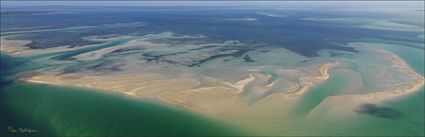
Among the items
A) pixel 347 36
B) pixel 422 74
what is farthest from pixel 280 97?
pixel 347 36

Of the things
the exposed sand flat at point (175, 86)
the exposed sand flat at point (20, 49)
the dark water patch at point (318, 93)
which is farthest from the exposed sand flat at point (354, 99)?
the exposed sand flat at point (20, 49)

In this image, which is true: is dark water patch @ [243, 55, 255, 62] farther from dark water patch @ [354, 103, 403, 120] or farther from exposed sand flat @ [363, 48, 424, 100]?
dark water patch @ [354, 103, 403, 120]

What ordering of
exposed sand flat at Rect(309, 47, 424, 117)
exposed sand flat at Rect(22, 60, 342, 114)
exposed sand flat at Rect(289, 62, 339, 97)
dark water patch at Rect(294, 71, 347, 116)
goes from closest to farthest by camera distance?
exposed sand flat at Rect(309, 47, 424, 117) < dark water patch at Rect(294, 71, 347, 116) < exposed sand flat at Rect(22, 60, 342, 114) < exposed sand flat at Rect(289, 62, 339, 97)

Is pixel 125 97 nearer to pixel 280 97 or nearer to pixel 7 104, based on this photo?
pixel 7 104

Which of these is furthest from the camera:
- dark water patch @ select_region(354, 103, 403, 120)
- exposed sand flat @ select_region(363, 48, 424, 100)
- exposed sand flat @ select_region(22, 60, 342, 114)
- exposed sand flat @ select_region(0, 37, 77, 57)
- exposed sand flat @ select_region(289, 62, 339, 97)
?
exposed sand flat @ select_region(0, 37, 77, 57)

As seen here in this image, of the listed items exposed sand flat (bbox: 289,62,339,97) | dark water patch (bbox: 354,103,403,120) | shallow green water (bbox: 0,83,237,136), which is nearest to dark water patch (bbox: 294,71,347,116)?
exposed sand flat (bbox: 289,62,339,97)

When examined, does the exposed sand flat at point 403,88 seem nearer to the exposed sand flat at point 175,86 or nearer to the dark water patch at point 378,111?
the dark water patch at point 378,111
